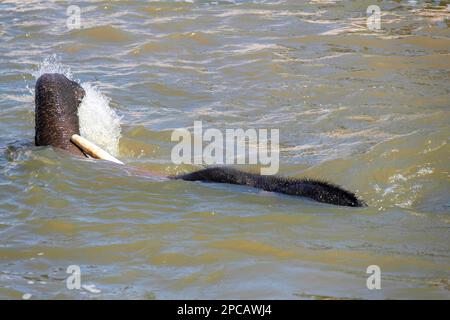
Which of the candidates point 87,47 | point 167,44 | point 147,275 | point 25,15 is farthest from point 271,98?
point 25,15

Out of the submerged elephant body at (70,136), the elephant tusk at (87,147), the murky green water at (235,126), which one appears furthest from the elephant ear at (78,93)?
the murky green water at (235,126)

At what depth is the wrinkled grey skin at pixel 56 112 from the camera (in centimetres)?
647

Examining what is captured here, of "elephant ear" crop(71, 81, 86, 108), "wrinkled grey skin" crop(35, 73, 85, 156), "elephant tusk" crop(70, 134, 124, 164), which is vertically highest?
"elephant ear" crop(71, 81, 86, 108)

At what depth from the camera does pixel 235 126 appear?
8.75 meters

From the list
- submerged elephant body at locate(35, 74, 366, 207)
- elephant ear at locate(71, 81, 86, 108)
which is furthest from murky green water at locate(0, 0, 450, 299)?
elephant ear at locate(71, 81, 86, 108)

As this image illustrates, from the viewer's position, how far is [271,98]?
31.3ft

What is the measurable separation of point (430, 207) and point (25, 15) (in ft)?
30.0

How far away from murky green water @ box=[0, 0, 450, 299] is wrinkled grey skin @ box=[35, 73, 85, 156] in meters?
0.12

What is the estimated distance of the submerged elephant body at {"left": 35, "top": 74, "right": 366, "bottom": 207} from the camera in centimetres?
577

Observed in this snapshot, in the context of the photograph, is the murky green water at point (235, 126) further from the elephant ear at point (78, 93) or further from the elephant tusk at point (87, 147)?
the elephant ear at point (78, 93)

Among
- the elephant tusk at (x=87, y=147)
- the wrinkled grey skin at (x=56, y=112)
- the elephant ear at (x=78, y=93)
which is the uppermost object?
the elephant ear at (x=78, y=93)

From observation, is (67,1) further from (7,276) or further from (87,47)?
(7,276)

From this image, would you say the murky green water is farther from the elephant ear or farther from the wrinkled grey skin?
the elephant ear

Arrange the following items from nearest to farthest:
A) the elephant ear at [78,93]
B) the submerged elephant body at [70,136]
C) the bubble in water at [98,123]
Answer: the submerged elephant body at [70,136]
the elephant ear at [78,93]
the bubble in water at [98,123]
